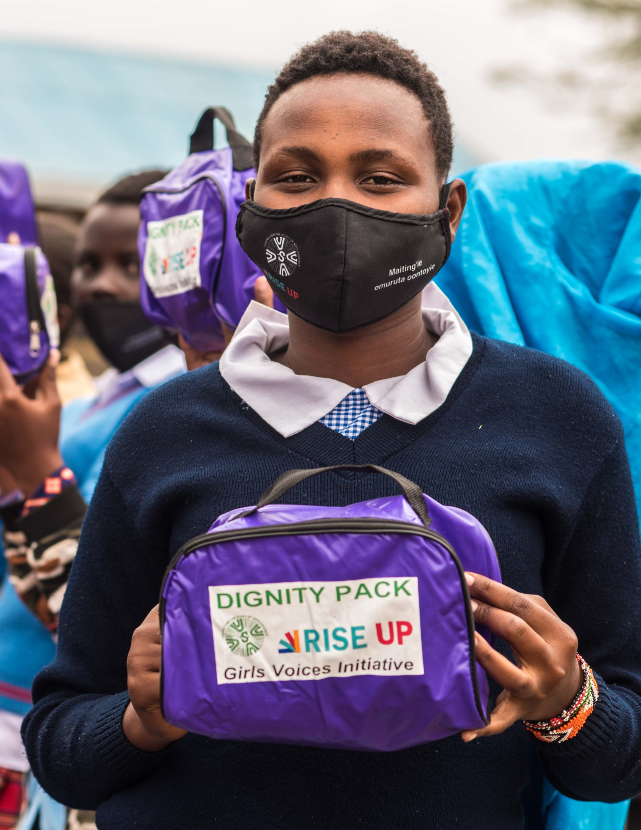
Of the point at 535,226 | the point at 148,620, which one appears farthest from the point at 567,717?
the point at 535,226

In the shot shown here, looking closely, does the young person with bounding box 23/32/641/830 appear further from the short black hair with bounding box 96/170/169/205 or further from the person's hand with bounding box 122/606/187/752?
the short black hair with bounding box 96/170/169/205

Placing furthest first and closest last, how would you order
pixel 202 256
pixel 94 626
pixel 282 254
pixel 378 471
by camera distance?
pixel 202 256 → pixel 94 626 → pixel 282 254 → pixel 378 471

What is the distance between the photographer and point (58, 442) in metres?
3.02

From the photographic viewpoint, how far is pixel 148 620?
1.49 metres

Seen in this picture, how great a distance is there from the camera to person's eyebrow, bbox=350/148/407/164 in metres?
1.65

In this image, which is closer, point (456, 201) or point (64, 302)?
point (456, 201)

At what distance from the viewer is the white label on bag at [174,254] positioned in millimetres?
2439

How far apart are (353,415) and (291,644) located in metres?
0.57

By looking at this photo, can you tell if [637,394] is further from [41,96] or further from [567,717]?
[41,96]

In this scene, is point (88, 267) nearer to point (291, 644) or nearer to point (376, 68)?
point (376, 68)

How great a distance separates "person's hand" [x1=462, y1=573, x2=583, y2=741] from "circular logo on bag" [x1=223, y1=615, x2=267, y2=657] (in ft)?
1.08

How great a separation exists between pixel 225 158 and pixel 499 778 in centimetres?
183

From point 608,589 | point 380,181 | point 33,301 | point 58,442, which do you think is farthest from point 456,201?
point 58,442

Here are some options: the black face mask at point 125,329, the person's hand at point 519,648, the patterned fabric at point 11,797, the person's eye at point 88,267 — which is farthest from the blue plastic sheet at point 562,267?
the patterned fabric at point 11,797
